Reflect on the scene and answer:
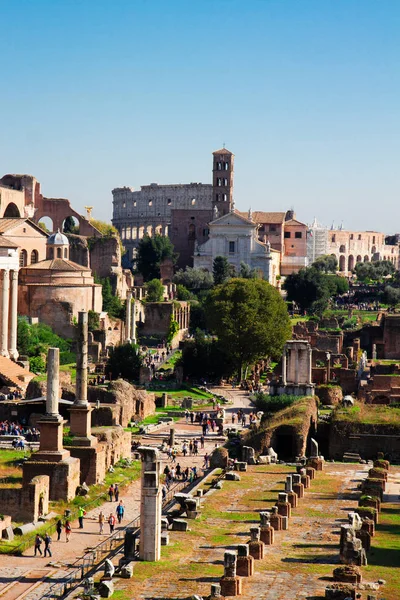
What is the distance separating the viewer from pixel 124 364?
202 ft

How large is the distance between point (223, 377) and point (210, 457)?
22638 millimetres

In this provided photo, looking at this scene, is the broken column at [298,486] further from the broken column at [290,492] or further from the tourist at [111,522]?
the tourist at [111,522]

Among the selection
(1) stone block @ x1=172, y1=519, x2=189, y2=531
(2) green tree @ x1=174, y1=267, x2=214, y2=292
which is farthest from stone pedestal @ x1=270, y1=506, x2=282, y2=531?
(2) green tree @ x1=174, y1=267, x2=214, y2=292

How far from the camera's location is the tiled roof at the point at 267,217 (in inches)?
4894

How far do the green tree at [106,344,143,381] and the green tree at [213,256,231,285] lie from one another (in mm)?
38160

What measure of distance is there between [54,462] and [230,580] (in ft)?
44.4

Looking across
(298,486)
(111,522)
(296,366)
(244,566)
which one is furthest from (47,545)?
(296,366)

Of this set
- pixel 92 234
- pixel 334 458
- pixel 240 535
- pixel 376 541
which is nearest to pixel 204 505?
pixel 240 535

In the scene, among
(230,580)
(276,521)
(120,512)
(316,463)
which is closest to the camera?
(230,580)

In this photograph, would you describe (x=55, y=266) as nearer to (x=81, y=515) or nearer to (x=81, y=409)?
(x=81, y=409)

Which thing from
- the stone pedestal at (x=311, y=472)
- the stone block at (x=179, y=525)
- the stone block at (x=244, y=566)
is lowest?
the stone block at (x=244, y=566)

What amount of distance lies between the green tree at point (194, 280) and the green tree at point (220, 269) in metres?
0.48

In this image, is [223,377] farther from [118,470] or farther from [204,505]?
[204,505]

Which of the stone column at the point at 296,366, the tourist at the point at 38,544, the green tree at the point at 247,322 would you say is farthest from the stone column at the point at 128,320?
the tourist at the point at 38,544
